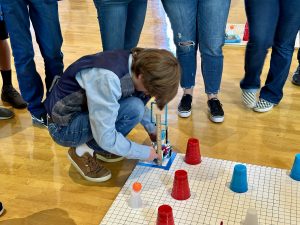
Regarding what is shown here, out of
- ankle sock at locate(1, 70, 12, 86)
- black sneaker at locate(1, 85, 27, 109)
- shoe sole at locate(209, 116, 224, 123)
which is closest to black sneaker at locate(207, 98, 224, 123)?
shoe sole at locate(209, 116, 224, 123)

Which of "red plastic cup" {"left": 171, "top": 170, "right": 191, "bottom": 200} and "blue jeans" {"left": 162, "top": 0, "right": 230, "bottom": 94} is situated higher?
"blue jeans" {"left": 162, "top": 0, "right": 230, "bottom": 94}

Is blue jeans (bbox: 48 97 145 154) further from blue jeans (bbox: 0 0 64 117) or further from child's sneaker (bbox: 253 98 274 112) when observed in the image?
child's sneaker (bbox: 253 98 274 112)

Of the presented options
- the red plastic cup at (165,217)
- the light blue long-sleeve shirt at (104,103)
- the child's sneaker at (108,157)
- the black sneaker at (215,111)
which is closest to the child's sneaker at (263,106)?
the black sneaker at (215,111)

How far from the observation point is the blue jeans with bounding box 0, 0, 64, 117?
1725 millimetres

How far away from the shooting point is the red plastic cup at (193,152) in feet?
5.20

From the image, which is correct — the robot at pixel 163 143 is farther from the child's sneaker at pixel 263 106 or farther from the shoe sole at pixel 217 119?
the child's sneaker at pixel 263 106

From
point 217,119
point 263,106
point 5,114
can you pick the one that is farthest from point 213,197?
point 5,114

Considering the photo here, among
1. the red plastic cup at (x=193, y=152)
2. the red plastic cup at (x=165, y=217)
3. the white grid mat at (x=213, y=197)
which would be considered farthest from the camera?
the red plastic cup at (x=193, y=152)

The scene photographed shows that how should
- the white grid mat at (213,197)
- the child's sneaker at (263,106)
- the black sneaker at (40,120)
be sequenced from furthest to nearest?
the child's sneaker at (263,106), the black sneaker at (40,120), the white grid mat at (213,197)

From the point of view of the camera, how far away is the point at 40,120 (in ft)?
6.37

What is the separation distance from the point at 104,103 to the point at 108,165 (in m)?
0.44

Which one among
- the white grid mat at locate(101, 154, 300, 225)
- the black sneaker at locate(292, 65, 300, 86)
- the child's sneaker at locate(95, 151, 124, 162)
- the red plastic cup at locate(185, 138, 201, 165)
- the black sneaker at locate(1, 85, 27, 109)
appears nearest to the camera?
the white grid mat at locate(101, 154, 300, 225)

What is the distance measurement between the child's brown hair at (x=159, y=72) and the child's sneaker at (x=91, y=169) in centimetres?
43

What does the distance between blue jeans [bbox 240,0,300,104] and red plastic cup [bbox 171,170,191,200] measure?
0.82 meters
